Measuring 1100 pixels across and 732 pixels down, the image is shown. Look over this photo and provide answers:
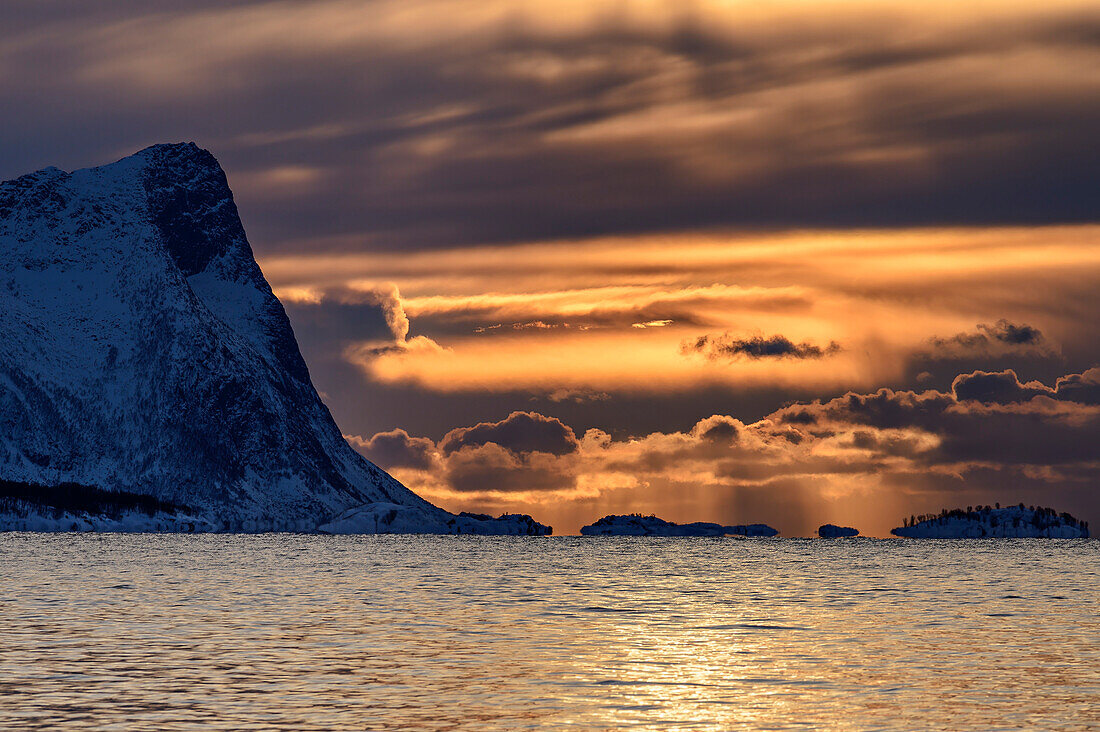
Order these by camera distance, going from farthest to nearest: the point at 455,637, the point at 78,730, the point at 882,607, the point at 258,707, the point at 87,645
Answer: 1. the point at 882,607
2. the point at 455,637
3. the point at 87,645
4. the point at 258,707
5. the point at 78,730

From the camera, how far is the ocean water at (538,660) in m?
50.3

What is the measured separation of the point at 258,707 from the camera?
51.3m

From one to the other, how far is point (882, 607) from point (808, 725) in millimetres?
67632

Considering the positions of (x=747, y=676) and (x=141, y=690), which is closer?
(x=141, y=690)

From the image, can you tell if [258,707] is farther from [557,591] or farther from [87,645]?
[557,591]

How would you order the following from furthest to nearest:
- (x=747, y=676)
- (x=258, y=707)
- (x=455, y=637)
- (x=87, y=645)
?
(x=455, y=637) < (x=87, y=645) < (x=747, y=676) < (x=258, y=707)

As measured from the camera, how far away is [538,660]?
68875 millimetres

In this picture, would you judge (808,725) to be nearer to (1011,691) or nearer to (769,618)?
(1011,691)

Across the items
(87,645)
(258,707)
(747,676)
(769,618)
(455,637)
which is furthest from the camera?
(769,618)

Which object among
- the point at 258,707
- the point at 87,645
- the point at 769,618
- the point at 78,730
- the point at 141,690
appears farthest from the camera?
the point at 769,618

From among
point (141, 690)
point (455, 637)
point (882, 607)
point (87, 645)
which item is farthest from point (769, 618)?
point (141, 690)

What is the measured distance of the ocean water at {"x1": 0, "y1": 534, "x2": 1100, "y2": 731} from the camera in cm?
5034

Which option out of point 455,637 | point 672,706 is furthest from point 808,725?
point 455,637

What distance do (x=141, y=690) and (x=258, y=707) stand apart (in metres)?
7.09
